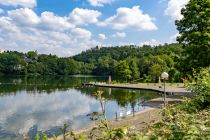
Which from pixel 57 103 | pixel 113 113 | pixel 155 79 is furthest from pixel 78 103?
pixel 155 79

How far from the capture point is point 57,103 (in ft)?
120

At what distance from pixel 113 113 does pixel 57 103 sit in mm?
11419

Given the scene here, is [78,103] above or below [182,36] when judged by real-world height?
below

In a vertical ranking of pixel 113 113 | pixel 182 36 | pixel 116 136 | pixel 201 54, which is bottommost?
pixel 113 113

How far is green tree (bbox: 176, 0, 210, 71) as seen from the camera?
77.6 feet

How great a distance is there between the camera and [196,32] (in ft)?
78.1

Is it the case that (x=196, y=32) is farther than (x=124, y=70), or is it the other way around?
(x=124, y=70)

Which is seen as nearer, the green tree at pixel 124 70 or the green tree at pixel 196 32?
the green tree at pixel 196 32

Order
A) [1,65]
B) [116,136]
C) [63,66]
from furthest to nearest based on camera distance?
[63,66] < [1,65] < [116,136]

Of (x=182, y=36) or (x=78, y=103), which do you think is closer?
(x=182, y=36)

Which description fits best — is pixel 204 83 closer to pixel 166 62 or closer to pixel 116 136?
pixel 116 136

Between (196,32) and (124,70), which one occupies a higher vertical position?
(196,32)

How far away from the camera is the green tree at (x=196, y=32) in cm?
2364

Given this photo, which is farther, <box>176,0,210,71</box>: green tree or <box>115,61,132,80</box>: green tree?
<box>115,61,132,80</box>: green tree
